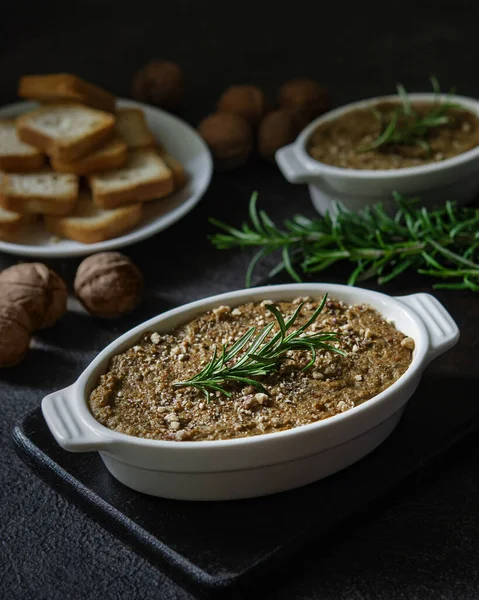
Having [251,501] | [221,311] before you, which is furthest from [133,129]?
[251,501]

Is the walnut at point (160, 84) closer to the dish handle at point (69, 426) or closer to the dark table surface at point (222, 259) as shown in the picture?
the dark table surface at point (222, 259)

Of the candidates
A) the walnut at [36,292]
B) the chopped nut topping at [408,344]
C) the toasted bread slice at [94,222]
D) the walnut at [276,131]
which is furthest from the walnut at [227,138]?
the chopped nut topping at [408,344]

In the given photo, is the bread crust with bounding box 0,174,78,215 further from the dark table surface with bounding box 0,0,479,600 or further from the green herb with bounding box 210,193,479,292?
the green herb with bounding box 210,193,479,292

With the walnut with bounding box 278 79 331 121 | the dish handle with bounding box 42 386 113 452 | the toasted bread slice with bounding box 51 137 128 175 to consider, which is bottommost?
the toasted bread slice with bounding box 51 137 128 175

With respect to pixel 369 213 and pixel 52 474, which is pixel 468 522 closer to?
pixel 52 474

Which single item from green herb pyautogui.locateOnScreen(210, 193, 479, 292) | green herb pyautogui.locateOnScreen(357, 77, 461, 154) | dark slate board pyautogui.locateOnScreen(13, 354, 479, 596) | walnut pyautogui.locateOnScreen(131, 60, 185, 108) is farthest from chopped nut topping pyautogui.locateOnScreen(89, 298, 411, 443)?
walnut pyautogui.locateOnScreen(131, 60, 185, 108)

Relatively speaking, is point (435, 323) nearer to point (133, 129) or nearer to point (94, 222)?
point (94, 222)

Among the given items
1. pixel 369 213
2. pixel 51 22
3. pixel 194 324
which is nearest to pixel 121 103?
pixel 51 22
